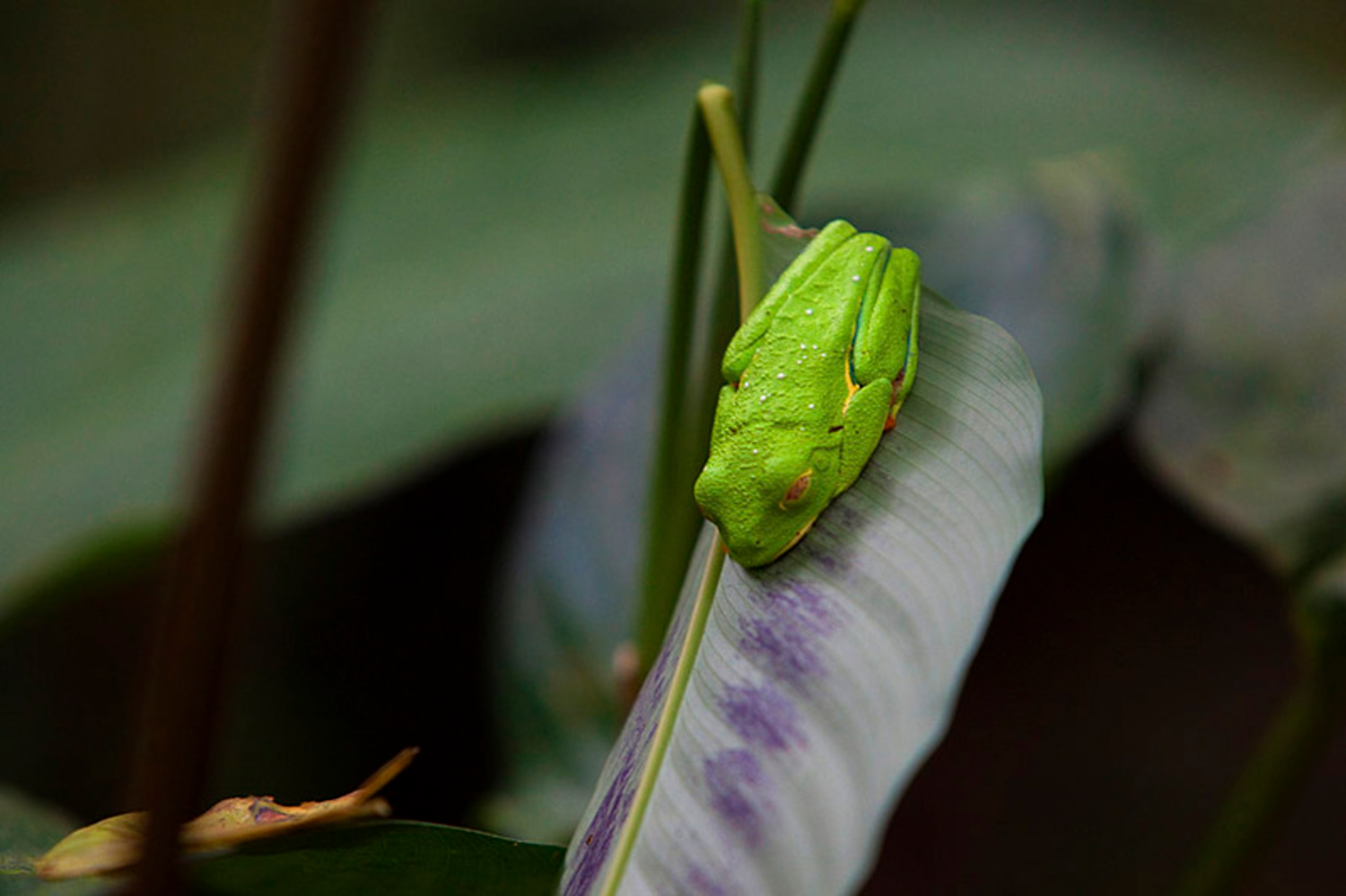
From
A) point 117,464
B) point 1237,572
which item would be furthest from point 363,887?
point 1237,572

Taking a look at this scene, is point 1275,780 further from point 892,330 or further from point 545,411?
point 545,411

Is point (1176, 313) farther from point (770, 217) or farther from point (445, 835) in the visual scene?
point (445, 835)

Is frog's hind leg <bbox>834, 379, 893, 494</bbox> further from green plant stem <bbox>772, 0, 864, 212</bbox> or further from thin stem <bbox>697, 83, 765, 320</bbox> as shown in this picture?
green plant stem <bbox>772, 0, 864, 212</bbox>

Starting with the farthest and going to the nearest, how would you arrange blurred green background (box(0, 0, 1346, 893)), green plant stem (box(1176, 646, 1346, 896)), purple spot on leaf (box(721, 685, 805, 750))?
blurred green background (box(0, 0, 1346, 893)), green plant stem (box(1176, 646, 1346, 896)), purple spot on leaf (box(721, 685, 805, 750))

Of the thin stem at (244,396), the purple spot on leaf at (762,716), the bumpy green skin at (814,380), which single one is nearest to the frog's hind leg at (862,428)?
the bumpy green skin at (814,380)

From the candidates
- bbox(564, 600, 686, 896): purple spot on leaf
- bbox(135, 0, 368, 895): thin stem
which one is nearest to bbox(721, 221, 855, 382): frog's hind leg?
bbox(564, 600, 686, 896): purple spot on leaf

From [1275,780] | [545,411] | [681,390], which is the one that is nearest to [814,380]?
[681,390]
